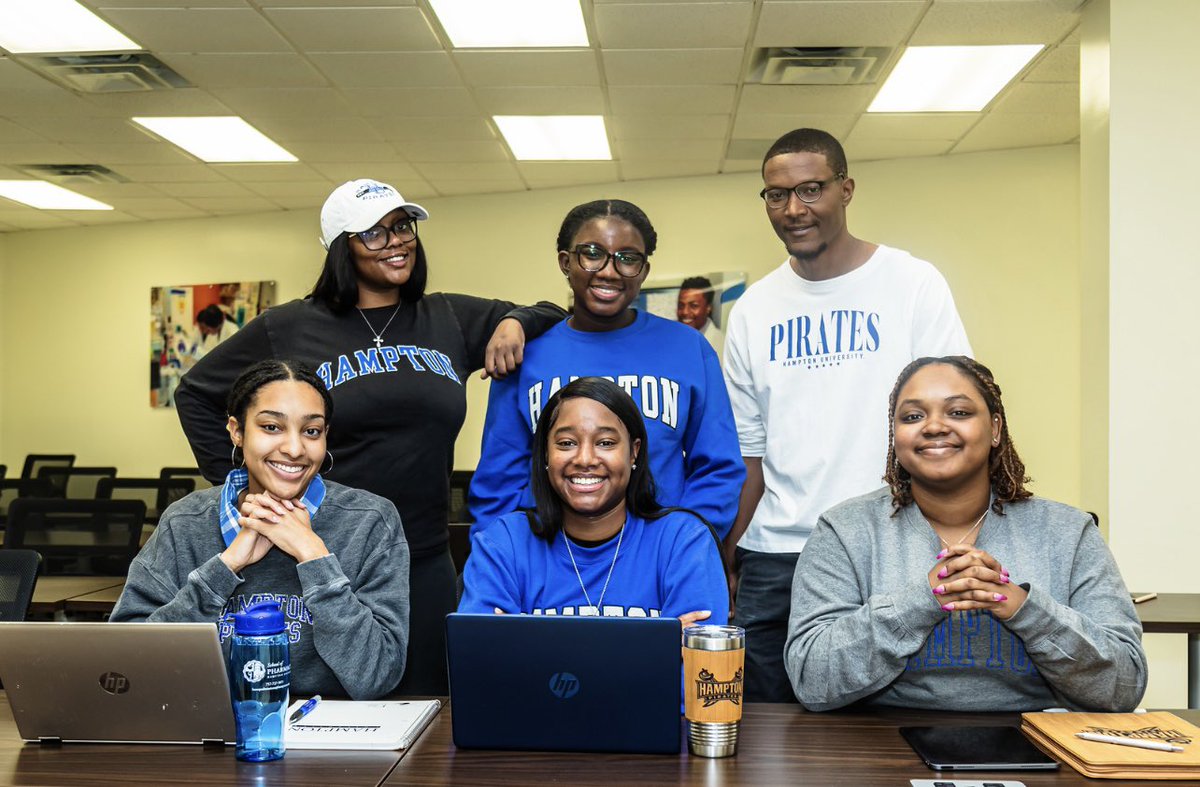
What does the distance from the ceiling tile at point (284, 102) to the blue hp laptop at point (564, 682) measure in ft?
15.1

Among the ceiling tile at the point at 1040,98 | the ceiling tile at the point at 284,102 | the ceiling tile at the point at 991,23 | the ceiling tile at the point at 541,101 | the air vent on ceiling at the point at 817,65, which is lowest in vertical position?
the ceiling tile at the point at 284,102

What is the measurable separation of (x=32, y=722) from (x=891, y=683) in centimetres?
126

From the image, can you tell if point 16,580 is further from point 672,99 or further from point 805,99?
point 805,99

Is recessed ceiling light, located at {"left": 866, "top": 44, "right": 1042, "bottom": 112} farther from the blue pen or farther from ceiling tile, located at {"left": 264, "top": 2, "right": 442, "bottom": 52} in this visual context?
the blue pen

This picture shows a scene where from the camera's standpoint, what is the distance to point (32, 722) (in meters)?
1.47

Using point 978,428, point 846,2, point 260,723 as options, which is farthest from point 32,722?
point 846,2

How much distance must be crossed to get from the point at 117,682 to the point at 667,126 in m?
5.15

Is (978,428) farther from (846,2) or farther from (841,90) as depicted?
(841,90)

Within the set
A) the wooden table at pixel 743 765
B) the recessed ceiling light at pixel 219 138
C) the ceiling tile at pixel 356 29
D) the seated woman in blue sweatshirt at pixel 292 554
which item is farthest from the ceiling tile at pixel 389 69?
the wooden table at pixel 743 765

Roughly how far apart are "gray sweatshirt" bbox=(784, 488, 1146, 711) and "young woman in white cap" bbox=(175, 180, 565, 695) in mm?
879

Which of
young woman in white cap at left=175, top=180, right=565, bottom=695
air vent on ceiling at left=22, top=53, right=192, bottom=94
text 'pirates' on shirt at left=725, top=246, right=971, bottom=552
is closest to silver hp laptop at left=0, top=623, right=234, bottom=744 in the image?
young woman in white cap at left=175, top=180, right=565, bottom=695

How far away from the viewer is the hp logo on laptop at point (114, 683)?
1.41 m

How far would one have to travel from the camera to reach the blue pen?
154 centimetres

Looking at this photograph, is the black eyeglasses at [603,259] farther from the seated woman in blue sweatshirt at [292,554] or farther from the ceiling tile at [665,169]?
the ceiling tile at [665,169]
